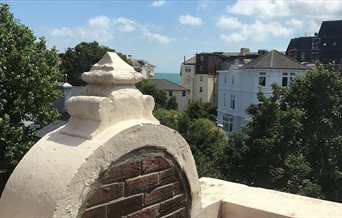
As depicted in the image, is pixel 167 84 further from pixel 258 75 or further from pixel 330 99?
pixel 330 99

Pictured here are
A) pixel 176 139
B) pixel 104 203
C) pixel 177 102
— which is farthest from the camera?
pixel 177 102

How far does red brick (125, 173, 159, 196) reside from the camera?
2039 millimetres

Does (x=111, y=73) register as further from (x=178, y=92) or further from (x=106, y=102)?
(x=178, y=92)

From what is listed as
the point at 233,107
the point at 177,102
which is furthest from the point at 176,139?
the point at 177,102

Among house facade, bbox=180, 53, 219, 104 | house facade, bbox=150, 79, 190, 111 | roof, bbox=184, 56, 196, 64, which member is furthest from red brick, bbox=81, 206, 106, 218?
roof, bbox=184, 56, 196, 64

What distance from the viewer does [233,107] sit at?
152ft

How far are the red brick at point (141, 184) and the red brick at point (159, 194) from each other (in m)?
0.04

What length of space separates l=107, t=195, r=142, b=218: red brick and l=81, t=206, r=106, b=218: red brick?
31 mm

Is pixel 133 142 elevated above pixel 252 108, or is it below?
above

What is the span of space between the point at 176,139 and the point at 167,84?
2575 inches

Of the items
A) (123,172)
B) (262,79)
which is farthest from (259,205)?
(262,79)

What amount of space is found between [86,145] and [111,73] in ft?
1.27

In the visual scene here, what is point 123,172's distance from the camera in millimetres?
2002

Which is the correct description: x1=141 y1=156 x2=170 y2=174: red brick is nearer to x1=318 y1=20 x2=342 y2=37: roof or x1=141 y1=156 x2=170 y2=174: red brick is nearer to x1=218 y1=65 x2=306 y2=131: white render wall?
x1=218 y1=65 x2=306 y2=131: white render wall
